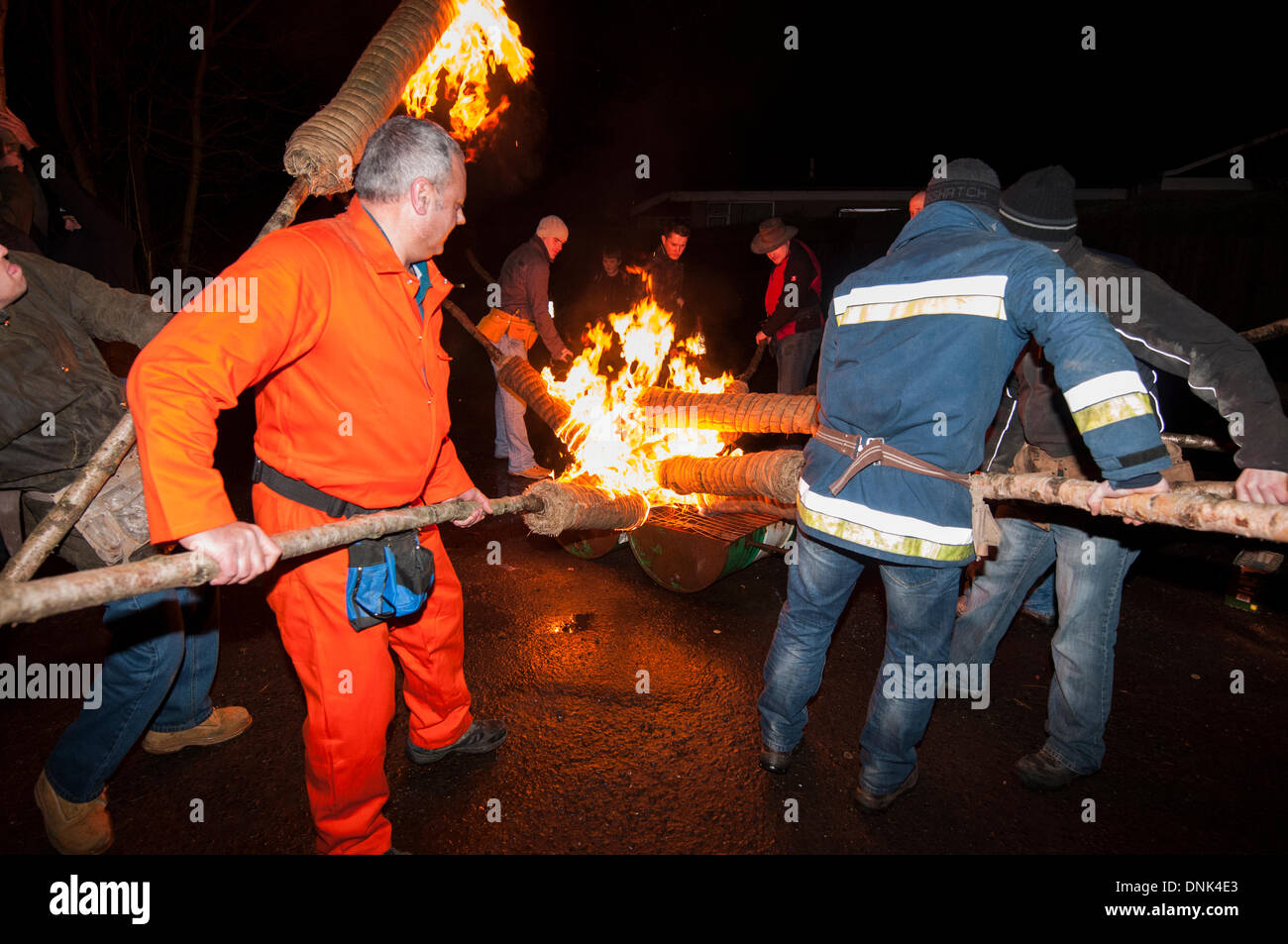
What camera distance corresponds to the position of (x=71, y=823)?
262cm

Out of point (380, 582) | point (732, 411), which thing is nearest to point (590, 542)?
point (732, 411)

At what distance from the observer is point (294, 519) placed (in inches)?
90.0

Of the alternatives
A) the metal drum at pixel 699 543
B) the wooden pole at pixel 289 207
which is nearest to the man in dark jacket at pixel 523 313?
the metal drum at pixel 699 543

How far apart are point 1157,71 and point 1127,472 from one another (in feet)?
57.9

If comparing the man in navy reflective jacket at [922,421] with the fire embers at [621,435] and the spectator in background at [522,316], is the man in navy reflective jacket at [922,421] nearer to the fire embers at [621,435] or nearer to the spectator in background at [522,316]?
the fire embers at [621,435]

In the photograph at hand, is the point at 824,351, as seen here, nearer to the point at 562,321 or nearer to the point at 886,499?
the point at 886,499

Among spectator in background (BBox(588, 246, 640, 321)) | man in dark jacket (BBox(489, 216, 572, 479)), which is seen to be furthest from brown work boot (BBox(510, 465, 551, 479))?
spectator in background (BBox(588, 246, 640, 321))

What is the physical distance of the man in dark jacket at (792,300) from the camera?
7961mm

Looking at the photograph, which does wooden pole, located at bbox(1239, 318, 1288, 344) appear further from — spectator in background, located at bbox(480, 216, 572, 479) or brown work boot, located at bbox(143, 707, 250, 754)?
spectator in background, located at bbox(480, 216, 572, 479)

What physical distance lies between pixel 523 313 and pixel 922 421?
615 centimetres

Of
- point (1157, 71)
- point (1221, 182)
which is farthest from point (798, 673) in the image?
point (1221, 182)

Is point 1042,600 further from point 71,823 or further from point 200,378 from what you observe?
point 71,823

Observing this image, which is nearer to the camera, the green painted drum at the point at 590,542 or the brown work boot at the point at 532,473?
the green painted drum at the point at 590,542

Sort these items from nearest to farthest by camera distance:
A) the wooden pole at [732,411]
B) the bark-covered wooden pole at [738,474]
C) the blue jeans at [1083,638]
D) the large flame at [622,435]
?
1. the blue jeans at [1083,638]
2. the bark-covered wooden pole at [738,474]
3. the wooden pole at [732,411]
4. the large flame at [622,435]
